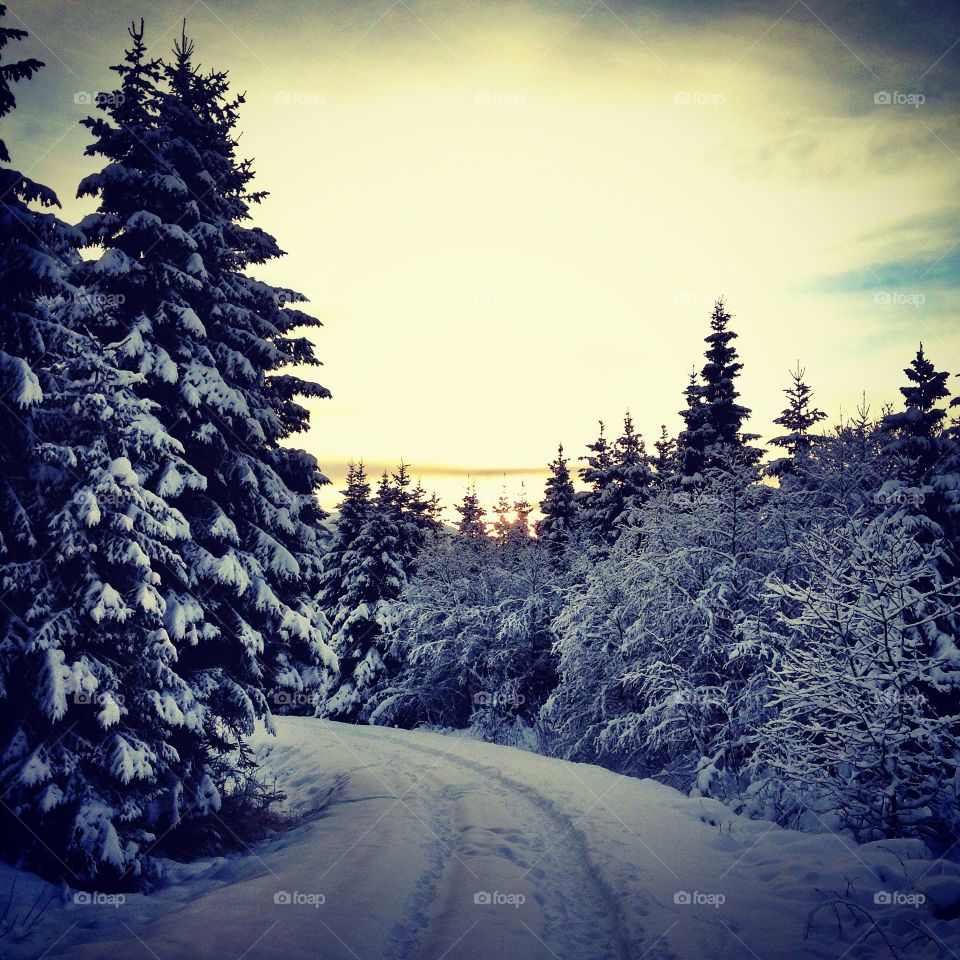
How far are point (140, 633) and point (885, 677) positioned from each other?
11016 mm

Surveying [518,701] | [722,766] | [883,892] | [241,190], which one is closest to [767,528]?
[722,766]

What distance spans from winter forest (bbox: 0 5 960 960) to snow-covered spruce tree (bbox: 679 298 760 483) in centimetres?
595

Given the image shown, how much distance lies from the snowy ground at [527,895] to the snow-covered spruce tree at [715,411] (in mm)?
16801

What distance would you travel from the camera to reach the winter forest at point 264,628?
7.60m

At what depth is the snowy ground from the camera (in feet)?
21.1

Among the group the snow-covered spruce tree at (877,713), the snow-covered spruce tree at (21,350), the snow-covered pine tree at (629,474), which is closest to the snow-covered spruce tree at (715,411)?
the snow-covered pine tree at (629,474)

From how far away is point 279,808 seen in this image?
13.8m

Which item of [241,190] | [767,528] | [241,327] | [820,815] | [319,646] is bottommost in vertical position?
[820,815]

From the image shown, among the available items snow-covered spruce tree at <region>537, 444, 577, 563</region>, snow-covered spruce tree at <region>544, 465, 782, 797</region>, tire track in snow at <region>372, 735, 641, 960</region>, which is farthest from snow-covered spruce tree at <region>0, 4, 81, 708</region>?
snow-covered spruce tree at <region>537, 444, 577, 563</region>

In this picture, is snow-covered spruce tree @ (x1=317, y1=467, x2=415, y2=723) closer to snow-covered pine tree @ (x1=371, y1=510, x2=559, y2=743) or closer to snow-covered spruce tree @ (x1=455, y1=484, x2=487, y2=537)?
snow-covered pine tree @ (x1=371, y1=510, x2=559, y2=743)

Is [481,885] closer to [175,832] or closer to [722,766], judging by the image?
[175,832]

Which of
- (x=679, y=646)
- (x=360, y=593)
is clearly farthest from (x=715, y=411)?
(x=360, y=593)

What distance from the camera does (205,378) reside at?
37.8ft

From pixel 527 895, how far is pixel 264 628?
724 centimetres
